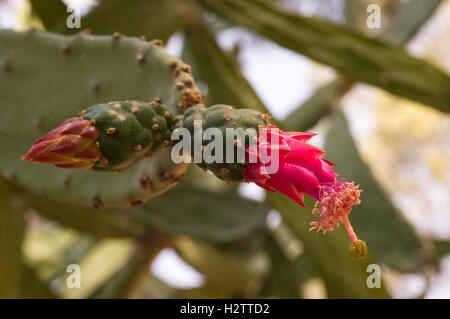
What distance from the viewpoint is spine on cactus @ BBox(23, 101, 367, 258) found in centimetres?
72

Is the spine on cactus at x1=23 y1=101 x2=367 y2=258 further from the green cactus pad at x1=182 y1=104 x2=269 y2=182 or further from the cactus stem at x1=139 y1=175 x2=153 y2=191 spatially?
the cactus stem at x1=139 y1=175 x2=153 y2=191

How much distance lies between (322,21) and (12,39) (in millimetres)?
888

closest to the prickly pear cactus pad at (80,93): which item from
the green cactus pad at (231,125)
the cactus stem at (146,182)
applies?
the cactus stem at (146,182)

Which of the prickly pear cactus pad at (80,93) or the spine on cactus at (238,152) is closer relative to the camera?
the spine on cactus at (238,152)

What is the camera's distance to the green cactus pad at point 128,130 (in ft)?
2.53

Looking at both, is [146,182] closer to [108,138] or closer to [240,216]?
[108,138]

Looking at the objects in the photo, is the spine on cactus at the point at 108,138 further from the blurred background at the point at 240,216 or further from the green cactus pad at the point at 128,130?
the blurred background at the point at 240,216

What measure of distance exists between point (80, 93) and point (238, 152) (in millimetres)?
527

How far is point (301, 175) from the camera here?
28.5 inches

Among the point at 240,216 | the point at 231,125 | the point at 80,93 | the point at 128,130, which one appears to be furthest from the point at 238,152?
the point at 240,216

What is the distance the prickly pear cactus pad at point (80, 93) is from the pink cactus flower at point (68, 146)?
68 millimetres

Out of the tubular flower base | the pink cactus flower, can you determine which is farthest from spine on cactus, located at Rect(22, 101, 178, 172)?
the tubular flower base

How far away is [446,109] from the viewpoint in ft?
5.19

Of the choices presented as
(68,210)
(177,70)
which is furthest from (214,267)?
(177,70)
